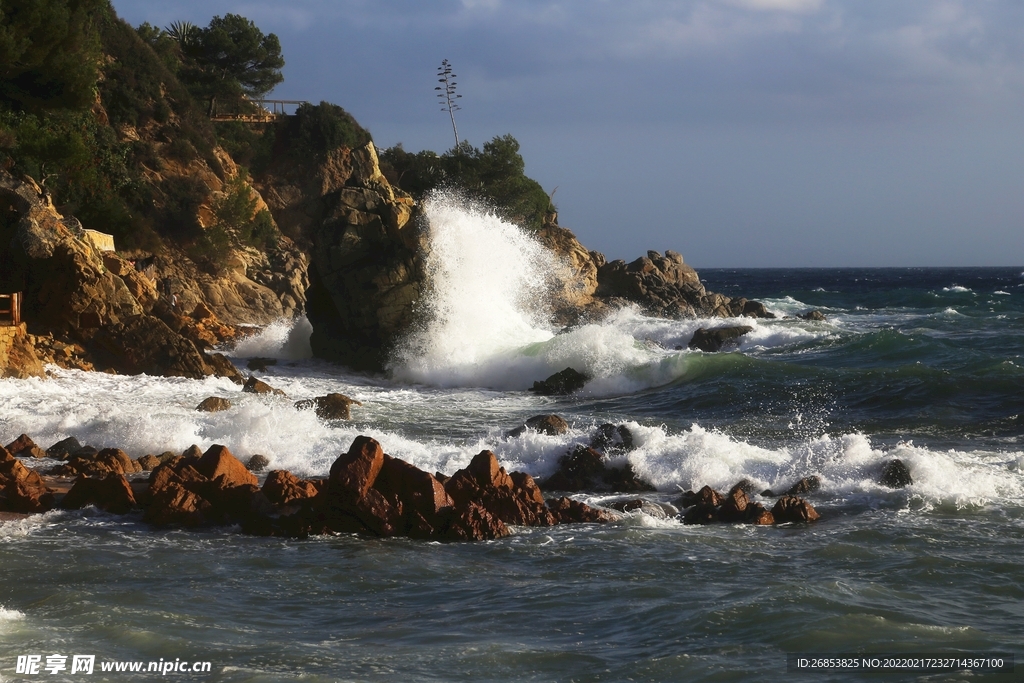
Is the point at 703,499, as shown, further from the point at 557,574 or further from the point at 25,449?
the point at 25,449

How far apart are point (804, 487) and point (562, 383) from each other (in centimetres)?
1217

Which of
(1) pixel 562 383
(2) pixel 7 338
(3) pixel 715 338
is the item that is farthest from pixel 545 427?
(3) pixel 715 338

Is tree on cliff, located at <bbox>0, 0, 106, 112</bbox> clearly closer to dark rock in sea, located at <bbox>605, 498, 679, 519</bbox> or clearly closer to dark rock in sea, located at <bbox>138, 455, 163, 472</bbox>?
dark rock in sea, located at <bbox>138, 455, 163, 472</bbox>

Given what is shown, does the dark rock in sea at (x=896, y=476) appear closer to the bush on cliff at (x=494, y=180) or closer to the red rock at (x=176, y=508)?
the red rock at (x=176, y=508)

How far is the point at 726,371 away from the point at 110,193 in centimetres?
2245

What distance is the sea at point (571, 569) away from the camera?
21.9 ft

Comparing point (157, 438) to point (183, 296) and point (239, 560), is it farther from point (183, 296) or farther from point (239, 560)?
point (183, 296)

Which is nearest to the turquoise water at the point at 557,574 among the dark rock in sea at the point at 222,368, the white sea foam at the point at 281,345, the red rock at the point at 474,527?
the red rock at the point at 474,527

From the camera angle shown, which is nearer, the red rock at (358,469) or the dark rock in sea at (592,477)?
the red rock at (358,469)

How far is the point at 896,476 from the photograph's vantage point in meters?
11.6

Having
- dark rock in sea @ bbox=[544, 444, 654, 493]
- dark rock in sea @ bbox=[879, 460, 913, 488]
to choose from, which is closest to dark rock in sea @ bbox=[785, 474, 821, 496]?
dark rock in sea @ bbox=[879, 460, 913, 488]

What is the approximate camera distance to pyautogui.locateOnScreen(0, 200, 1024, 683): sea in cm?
668

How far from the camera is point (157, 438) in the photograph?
14641 mm

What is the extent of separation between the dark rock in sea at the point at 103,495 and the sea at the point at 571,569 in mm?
164
